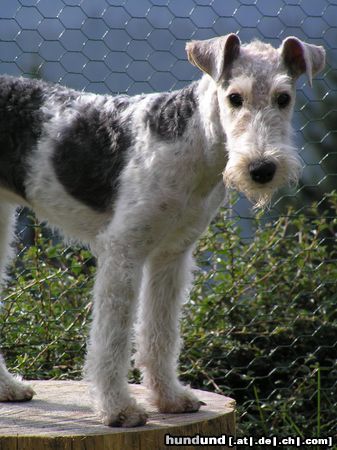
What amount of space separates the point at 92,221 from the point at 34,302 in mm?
1661

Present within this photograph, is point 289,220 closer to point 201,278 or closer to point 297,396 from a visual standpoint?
point 201,278

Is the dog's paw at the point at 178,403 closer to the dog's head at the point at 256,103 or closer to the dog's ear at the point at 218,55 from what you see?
the dog's head at the point at 256,103

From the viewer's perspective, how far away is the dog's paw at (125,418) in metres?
3.19

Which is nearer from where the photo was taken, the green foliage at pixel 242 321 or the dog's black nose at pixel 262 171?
the dog's black nose at pixel 262 171

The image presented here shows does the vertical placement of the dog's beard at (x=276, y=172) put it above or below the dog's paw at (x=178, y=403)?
above

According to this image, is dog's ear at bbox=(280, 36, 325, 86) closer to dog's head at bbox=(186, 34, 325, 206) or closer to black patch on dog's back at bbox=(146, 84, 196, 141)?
dog's head at bbox=(186, 34, 325, 206)

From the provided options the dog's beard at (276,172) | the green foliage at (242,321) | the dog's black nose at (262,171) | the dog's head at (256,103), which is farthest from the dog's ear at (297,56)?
the green foliage at (242,321)

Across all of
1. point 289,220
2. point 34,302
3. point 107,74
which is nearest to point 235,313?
point 289,220

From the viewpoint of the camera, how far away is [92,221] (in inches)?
132

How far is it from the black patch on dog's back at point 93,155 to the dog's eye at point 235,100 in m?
0.46

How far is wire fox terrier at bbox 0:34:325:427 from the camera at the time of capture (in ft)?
9.71

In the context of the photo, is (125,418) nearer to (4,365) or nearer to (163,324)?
(163,324)

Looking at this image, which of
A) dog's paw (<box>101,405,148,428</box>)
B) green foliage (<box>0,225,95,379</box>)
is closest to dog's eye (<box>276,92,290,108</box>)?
dog's paw (<box>101,405,148,428</box>)

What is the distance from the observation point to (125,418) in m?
3.19
